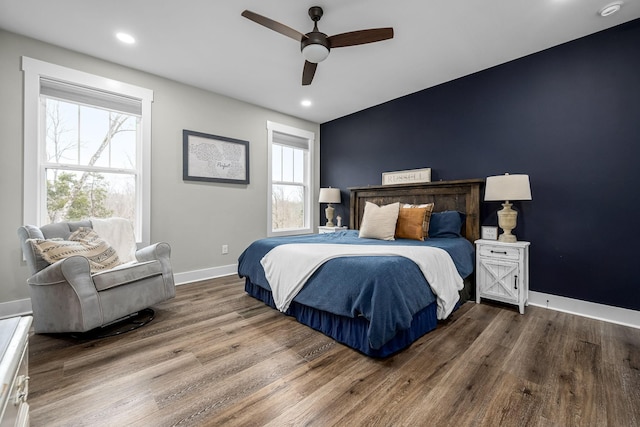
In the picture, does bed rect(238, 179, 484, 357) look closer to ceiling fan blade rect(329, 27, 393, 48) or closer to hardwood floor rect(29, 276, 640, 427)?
hardwood floor rect(29, 276, 640, 427)

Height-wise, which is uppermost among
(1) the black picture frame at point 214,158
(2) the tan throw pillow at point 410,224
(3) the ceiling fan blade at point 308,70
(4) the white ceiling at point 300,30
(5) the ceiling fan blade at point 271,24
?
(4) the white ceiling at point 300,30

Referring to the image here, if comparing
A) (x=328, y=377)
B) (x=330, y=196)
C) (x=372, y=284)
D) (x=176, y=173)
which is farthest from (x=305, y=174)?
(x=328, y=377)

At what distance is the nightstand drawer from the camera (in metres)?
2.69

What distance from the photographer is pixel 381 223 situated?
3.16 metres

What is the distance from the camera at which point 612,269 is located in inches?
96.7

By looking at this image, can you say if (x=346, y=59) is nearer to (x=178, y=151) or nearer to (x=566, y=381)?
(x=178, y=151)

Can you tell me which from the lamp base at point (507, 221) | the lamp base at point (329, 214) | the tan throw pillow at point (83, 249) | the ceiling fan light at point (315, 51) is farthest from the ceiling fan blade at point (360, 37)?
the lamp base at point (329, 214)

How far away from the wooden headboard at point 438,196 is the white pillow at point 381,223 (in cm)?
67

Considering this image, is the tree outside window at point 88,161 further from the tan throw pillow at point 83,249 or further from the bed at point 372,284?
the bed at point 372,284

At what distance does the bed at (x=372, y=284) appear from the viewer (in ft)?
5.92

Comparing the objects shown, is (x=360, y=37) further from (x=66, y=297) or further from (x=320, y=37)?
(x=66, y=297)

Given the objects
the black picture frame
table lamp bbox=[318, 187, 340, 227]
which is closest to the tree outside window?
the black picture frame

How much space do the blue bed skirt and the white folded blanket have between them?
139 millimetres

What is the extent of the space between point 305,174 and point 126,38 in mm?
3160
